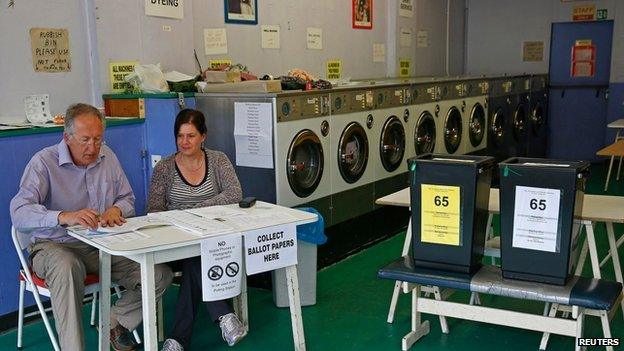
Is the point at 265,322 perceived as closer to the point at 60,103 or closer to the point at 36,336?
the point at 36,336

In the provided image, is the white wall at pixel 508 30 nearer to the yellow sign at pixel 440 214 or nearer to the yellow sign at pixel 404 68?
the yellow sign at pixel 404 68

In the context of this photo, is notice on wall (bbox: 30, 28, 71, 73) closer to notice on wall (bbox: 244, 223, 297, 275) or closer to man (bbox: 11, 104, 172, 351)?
man (bbox: 11, 104, 172, 351)

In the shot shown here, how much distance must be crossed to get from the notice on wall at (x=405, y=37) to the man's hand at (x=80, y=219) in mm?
5844

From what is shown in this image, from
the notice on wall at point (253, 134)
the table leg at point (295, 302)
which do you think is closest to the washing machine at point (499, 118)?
the notice on wall at point (253, 134)

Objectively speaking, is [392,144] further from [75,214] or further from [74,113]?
[75,214]

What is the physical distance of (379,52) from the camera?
7.82 meters

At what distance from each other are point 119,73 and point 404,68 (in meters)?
4.52

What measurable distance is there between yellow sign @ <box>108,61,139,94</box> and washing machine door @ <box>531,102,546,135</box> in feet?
20.3

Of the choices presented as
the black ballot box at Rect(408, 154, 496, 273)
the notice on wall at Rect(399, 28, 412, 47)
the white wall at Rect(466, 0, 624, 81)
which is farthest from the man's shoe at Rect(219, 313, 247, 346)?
the white wall at Rect(466, 0, 624, 81)

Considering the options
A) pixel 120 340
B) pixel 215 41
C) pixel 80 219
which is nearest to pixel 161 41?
pixel 215 41

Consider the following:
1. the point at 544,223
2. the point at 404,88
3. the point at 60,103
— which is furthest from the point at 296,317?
the point at 404,88

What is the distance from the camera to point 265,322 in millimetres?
3977

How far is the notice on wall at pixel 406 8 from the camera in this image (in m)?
8.08

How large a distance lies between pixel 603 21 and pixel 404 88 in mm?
4930
